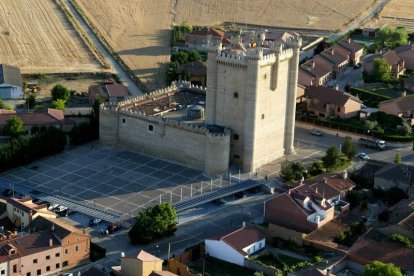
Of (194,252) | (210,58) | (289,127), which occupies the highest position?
(210,58)

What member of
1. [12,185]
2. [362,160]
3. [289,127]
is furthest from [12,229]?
[362,160]

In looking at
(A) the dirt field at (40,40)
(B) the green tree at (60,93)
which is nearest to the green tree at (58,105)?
(B) the green tree at (60,93)

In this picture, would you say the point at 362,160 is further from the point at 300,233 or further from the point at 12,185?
the point at 12,185

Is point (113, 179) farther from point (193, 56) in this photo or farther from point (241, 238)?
point (193, 56)

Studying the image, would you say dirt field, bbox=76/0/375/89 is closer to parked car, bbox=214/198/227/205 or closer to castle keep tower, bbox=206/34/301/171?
castle keep tower, bbox=206/34/301/171

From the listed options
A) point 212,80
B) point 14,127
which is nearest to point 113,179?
point 212,80
